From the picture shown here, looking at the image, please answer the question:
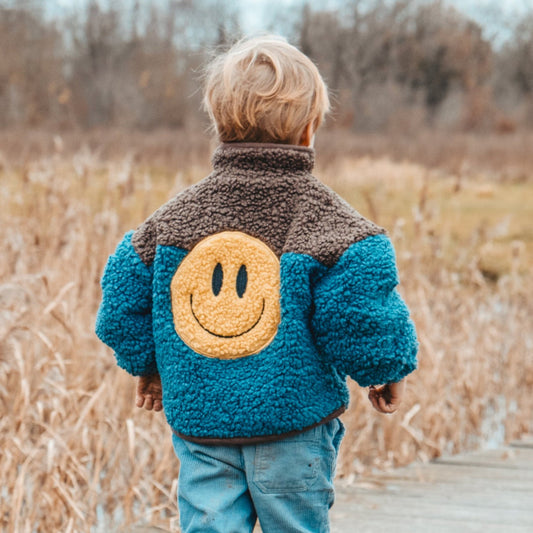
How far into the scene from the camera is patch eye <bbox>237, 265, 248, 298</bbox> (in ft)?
4.31

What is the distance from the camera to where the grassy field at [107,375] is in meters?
2.15

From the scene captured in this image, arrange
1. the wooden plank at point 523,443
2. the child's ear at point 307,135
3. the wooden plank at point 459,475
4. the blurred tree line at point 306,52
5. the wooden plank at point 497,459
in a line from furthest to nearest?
the blurred tree line at point 306,52, the wooden plank at point 523,443, the wooden plank at point 497,459, the wooden plank at point 459,475, the child's ear at point 307,135

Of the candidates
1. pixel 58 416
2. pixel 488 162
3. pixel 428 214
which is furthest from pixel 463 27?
pixel 58 416

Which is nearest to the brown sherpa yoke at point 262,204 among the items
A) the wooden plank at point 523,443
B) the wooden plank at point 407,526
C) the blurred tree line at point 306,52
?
the wooden plank at point 407,526

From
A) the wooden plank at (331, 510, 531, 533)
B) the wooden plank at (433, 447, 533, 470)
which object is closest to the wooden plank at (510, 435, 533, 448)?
the wooden plank at (433, 447, 533, 470)

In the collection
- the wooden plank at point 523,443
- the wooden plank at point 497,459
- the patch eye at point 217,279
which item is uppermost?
the patch eye at point 217,279

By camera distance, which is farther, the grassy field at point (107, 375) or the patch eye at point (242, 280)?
the grassy field at point (107, 375)

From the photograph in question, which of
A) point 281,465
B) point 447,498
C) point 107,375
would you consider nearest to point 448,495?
point 447,498

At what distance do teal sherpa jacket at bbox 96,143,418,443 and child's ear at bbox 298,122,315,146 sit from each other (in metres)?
0.04

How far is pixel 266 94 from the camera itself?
1278 mm

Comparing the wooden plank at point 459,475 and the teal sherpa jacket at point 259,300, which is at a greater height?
the teal sherpa jacket at point 259,300

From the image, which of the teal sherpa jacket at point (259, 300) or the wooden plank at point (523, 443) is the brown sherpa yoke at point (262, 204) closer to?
the teal sherpa jacket at point (259, 300)

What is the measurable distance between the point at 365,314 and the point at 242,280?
0.22m

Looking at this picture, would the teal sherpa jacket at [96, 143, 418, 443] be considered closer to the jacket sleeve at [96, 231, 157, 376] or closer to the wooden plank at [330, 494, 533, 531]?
the jacket sleeve at [96, 231, 157, 376]
